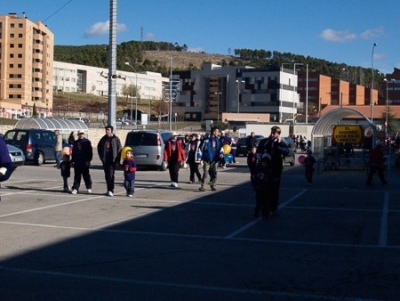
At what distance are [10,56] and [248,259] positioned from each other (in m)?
96.4

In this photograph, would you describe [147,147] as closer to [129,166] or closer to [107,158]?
[107,158]

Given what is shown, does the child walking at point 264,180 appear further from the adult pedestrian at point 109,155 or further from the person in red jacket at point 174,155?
the person in red jacket at point 174,155

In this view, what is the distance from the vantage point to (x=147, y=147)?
27953mm

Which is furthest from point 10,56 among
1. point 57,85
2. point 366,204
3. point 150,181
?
point 366,204

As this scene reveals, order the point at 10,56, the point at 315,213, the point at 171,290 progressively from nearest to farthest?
the point at 171,290 < the point at 315,213 < the point at 10,56

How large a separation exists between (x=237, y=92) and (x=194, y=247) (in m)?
92.3

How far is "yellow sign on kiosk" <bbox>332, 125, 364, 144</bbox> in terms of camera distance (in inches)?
1187

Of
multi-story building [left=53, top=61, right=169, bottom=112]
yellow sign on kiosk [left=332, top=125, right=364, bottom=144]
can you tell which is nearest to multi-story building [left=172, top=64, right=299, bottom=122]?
multi-story building [left=53, top=61, right=169, bottom=112]

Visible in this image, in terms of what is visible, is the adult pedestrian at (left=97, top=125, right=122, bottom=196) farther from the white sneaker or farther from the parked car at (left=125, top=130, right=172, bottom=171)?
the parked car at (left=125, top=130, right=172, bottom=171)

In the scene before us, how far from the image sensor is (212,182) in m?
19.4

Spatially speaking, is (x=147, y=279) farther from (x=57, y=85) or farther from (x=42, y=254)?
(x=57, y=85)

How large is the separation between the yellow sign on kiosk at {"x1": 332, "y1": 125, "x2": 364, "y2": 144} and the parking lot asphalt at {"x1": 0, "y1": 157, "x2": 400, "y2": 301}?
11.2m

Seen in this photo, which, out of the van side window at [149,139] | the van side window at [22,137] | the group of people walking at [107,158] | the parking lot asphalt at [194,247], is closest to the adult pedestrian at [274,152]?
the parking lot asphalt at [194,247]

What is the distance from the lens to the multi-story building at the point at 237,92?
319 feet
